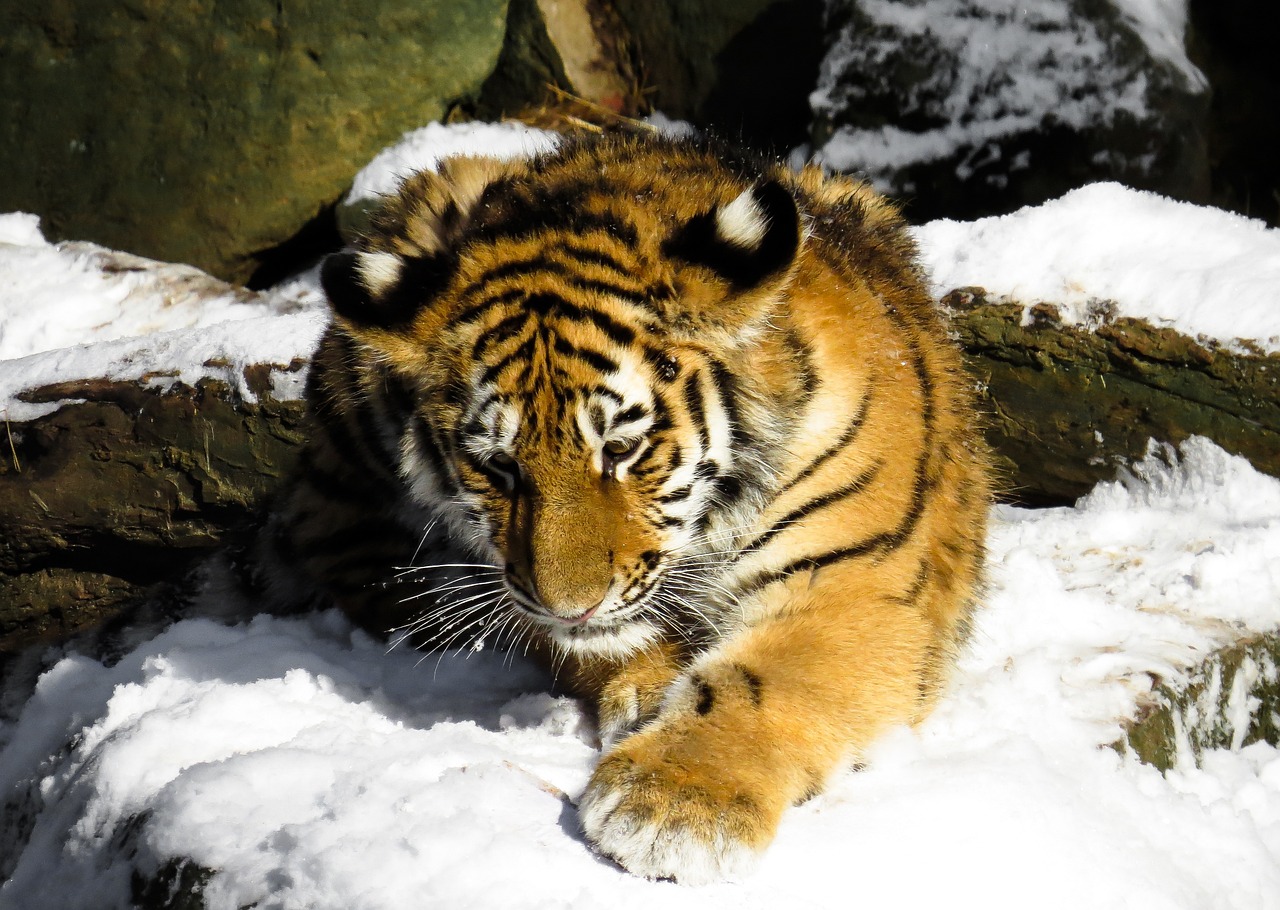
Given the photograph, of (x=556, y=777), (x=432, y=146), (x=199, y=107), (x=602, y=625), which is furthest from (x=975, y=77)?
(x=556, y=777)

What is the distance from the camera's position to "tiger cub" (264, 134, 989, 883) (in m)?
1.97

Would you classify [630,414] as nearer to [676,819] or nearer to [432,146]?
[676,819]

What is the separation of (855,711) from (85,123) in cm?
466

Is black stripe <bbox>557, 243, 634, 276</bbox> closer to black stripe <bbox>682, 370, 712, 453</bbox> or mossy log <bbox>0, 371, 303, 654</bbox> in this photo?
black stripe <bbox>682, 370, 712, 453</bbox>

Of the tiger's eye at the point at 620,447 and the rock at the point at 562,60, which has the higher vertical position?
the tiger's eye at the point at 620,447

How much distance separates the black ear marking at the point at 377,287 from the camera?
214 cm

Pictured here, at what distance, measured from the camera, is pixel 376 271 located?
214 cm

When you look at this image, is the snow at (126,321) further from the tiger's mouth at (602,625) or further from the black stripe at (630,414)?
the black stripe at (630,414)

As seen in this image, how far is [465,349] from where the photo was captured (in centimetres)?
213


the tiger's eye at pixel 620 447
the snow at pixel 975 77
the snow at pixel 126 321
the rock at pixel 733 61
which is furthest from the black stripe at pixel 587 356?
the rock at pixel 733 61

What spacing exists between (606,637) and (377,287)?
740 mm

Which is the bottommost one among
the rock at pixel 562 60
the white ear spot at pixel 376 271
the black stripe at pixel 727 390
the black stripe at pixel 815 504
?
the rock at pixel 562 60

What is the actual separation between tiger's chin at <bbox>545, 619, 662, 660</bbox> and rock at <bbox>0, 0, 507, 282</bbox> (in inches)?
148

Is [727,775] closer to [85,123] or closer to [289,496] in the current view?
[289,496]
